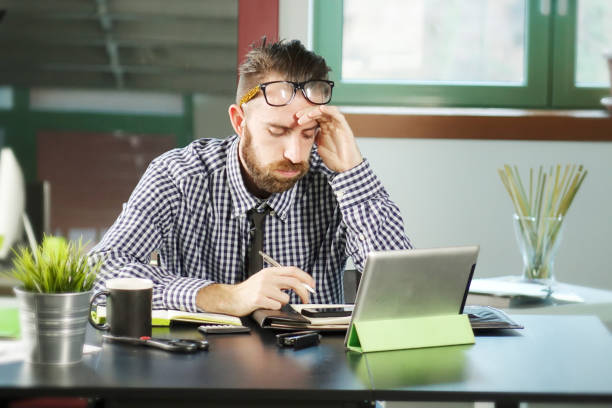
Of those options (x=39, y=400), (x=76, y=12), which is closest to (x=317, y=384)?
(x=39, y=400)

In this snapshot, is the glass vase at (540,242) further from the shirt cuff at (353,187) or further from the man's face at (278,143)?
the man's face at (278,143)

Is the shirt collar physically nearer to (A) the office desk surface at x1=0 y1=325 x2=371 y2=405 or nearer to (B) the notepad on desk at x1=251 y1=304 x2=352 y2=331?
(B) the notepad on desk at x1=251 y1=304 x2=352 y2=331

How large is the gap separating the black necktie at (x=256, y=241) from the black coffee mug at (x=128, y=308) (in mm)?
556

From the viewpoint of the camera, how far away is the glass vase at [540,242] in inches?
79.1

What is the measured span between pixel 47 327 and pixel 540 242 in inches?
54.9

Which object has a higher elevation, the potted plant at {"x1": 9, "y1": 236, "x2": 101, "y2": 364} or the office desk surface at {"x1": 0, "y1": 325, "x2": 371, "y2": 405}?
the potted plant at {"x1": 9, "y1": 236, "x2": 101, "y2": 364}

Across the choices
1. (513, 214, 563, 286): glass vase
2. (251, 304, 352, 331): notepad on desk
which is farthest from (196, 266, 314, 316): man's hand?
(513, 214, 563, 286): glass vase

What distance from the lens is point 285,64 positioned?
171 centimetres

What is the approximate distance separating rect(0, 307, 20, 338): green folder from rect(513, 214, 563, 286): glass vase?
1.33 m

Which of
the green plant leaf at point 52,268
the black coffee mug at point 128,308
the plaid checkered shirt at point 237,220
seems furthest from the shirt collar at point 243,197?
the green plant leaf at point 52,268

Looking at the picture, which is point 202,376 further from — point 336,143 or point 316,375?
point 336,143

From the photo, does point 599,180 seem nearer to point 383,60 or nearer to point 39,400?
point 383,60

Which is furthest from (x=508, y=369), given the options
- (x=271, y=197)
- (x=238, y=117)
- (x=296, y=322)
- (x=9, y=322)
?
(x=238, y=117)

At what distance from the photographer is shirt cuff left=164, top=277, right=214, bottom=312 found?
137 cm
